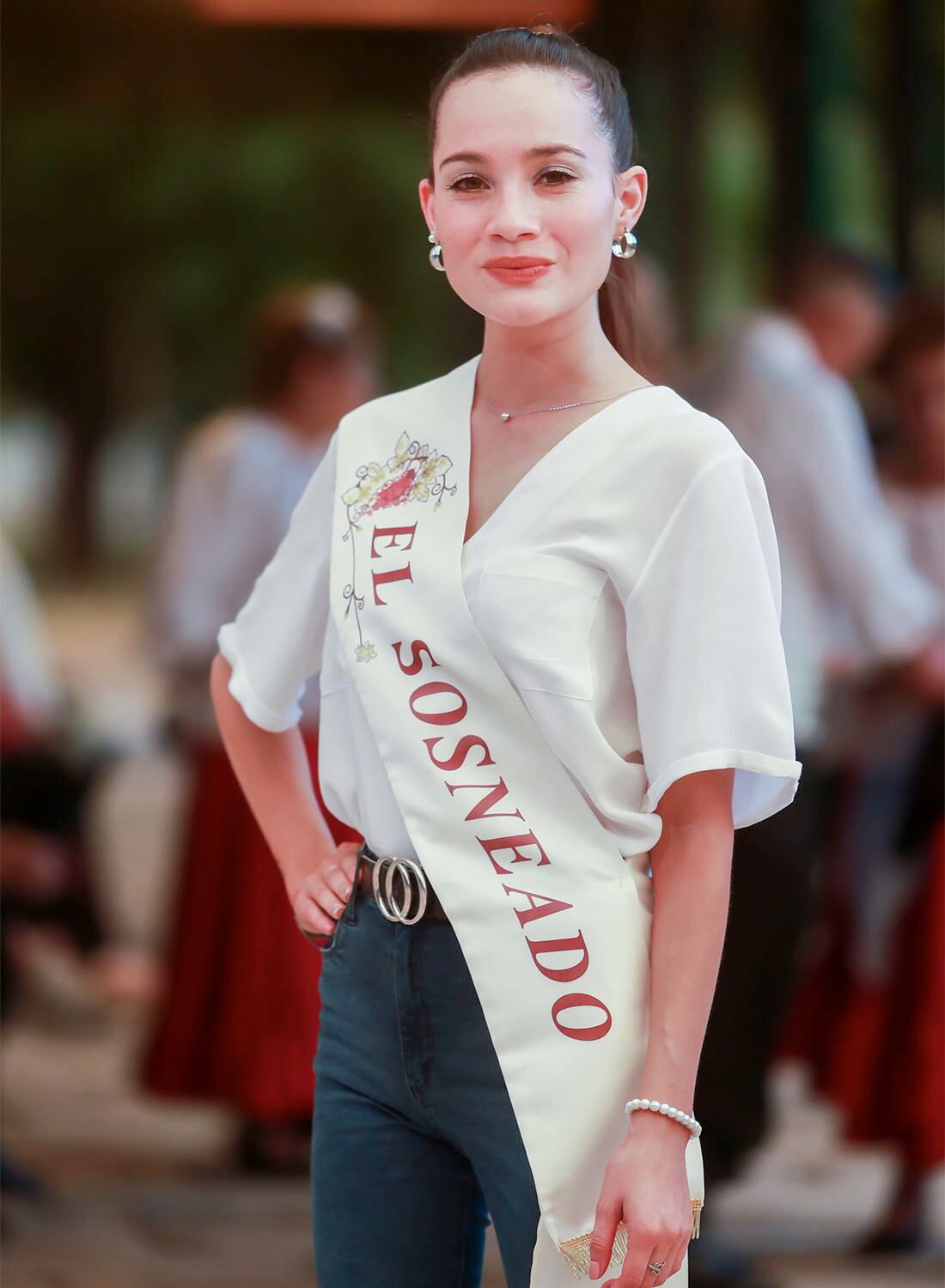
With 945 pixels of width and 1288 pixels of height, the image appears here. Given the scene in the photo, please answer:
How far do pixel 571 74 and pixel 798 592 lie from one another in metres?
1.52

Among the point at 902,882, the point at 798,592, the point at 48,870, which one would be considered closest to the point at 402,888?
the point at 798,592

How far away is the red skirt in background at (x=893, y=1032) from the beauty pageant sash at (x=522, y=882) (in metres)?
1.91

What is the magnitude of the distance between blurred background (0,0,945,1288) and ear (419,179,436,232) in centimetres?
14

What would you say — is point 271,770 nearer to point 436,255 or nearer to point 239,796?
point 436,255

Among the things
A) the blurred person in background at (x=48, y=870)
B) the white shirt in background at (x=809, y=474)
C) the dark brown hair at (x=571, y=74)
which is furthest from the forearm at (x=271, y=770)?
the blurred person in background at (x=48, y=870)

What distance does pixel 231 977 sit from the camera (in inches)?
137

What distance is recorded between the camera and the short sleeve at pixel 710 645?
1.19 m

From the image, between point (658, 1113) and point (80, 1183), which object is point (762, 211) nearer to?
point (80, 1183)

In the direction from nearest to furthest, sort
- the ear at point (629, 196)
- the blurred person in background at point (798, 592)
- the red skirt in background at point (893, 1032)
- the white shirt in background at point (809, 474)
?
1. the ear at point (629, 196)
2. the blurred person in background at point (798, 592)
3. the white shirt in background at point (809, 474)
4. the red skirt in background at point (893, 1032)

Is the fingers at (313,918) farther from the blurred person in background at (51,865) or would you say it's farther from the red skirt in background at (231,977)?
the blurred person in background at (51,865)

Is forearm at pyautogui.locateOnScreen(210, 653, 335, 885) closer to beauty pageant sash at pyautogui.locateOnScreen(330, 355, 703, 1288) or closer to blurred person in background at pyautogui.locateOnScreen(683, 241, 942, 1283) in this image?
beauty pageant sash at pyautogui.locateOnScreen(330, 355, 703, 1288)

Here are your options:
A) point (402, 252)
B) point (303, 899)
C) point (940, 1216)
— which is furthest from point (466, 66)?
point (402, 252)

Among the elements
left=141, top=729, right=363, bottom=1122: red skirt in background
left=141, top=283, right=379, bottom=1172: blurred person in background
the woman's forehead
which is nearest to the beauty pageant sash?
the woman's forehead

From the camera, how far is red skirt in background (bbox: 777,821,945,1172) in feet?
10.1
